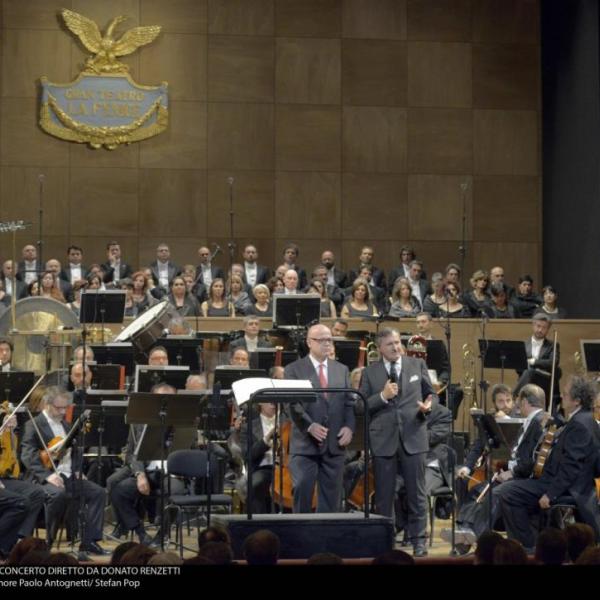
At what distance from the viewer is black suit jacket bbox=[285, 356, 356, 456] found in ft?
27.5

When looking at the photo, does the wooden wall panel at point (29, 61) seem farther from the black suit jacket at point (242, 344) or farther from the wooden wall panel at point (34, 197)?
the black suit jacket at point (242, 344)

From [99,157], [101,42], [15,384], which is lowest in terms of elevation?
[15,384]

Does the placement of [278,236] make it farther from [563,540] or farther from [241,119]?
[563,540]

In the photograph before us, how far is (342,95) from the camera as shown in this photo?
64.6ft

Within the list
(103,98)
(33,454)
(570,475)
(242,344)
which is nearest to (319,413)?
(570,475)

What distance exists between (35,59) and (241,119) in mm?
3273

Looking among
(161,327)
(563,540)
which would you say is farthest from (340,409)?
(161,327)

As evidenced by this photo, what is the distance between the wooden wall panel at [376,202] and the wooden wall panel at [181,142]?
237 centimetres

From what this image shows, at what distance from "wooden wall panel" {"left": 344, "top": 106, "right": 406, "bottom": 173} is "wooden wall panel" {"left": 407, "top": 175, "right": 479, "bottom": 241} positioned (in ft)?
1.43

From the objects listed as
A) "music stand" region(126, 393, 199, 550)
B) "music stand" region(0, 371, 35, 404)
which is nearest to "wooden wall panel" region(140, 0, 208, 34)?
"music stand" region(0, 371, 35, 404)

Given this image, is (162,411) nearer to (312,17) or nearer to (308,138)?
(308,138)

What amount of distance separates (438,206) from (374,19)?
3.12m

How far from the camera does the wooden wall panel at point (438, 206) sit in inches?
773

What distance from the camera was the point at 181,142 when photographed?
64.0 feet
